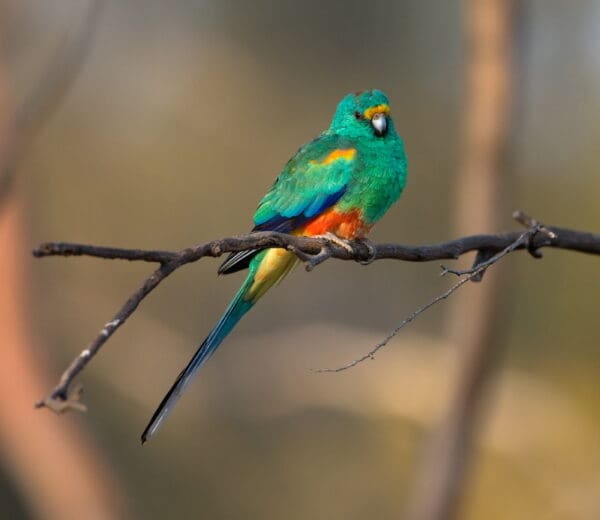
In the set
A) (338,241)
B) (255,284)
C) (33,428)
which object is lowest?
(33,428)

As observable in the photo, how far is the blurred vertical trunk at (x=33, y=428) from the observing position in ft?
32.2

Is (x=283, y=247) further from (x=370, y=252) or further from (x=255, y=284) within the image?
(x=255, y=284)

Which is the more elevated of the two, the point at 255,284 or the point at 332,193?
the point at 332,193

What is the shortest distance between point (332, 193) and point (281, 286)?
6969 millimetres

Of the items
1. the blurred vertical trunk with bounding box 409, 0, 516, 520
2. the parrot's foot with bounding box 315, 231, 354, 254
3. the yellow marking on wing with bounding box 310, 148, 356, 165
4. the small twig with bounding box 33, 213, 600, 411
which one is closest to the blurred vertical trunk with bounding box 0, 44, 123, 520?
the blurred vertical trunk with bounding box 409, 0, 516, 520

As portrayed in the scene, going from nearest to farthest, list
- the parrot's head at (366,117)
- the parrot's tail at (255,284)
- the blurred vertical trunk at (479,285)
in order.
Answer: the parrot's tail at (255,284)
the parrot's head at (366,117)
the blurred vertical trunk at (479,285)

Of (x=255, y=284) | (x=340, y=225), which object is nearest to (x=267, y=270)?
(x=255, y=284)

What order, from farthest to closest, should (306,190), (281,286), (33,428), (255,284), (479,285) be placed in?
1. (281,286)
2. (33,428)
3. (479,285)
4. (306,190)
5. (255,284)

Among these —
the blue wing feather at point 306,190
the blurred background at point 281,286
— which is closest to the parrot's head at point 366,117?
the blue wing feather at point 306,190

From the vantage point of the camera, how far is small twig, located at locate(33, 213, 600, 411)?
2.56 m

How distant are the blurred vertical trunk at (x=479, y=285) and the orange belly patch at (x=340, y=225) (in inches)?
129

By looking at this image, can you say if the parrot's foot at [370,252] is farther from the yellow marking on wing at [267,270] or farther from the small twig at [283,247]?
the yellow marking on wing at [267,270]

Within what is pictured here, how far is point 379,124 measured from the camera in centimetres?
550

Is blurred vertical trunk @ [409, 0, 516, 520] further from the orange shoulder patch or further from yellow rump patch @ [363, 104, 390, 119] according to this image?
the orange shoulder patch
